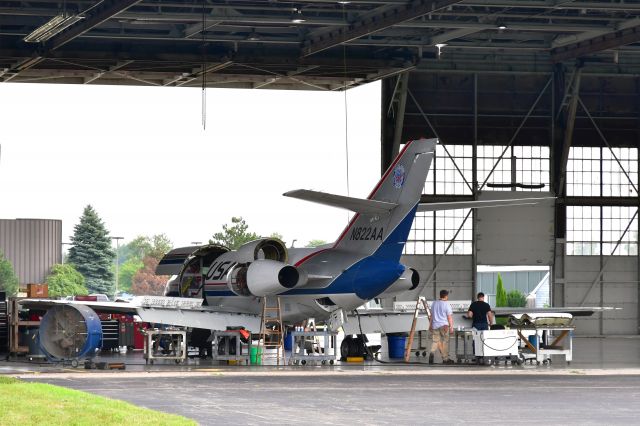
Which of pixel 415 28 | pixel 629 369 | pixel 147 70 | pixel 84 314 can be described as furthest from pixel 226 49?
pixel 629 369

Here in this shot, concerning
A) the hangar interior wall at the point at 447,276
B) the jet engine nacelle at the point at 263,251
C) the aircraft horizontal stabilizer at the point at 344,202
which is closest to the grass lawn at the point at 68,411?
the aircraft horizontal stabilizer at the point at 344,202

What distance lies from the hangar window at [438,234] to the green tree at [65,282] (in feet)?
221

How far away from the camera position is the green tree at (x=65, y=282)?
112500 mm

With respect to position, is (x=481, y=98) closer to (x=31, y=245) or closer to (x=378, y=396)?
(x=378, y=396)

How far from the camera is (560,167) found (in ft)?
159

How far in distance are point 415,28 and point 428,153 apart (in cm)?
1435

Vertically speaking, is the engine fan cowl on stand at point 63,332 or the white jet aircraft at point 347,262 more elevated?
the white jet aircraft at point 347,262

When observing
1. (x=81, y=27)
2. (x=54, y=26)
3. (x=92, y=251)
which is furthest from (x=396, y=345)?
(x=92, y=251)

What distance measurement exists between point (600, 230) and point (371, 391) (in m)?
31.8

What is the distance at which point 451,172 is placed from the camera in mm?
48688

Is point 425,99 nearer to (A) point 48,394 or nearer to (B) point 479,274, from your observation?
(B) point 479,274

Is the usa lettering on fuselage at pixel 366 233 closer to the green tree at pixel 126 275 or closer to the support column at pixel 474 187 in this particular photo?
the support column at pixel 474 187

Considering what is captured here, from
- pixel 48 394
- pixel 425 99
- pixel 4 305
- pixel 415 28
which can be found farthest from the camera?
pixel 425 99

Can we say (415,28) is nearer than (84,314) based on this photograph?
No
